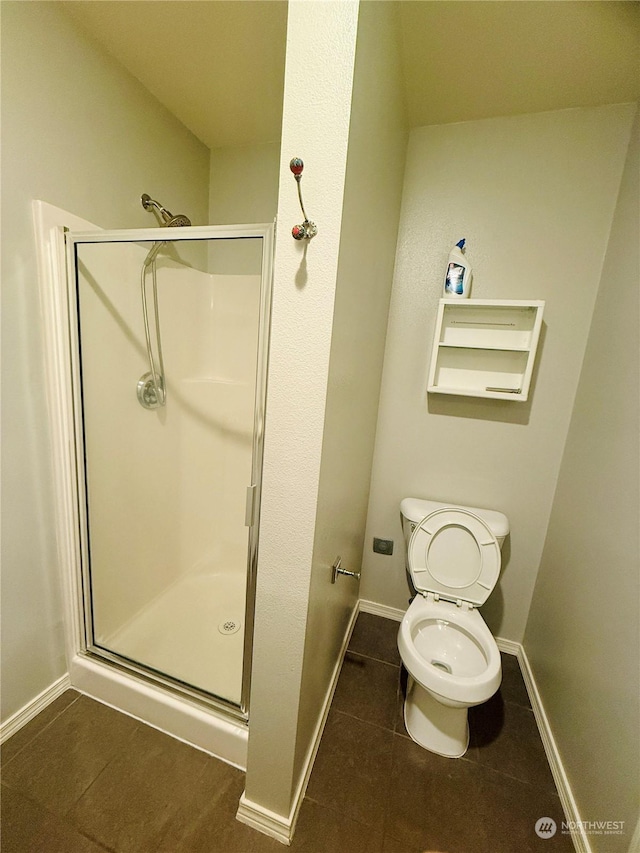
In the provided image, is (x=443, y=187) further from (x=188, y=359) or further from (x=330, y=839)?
(x=330, y=839)

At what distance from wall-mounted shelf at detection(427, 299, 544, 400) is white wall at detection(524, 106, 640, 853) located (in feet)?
0.80

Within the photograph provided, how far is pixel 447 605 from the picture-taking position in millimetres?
1532

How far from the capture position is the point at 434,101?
1402mm

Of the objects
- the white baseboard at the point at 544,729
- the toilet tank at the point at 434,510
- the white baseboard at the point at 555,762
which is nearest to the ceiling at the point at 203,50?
the toilet tank at the point at 434,510

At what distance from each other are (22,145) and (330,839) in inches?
90.3

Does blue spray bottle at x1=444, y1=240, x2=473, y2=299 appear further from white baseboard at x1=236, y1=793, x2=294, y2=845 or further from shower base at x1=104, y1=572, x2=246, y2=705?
white baseboard at x1=236, y1=793, x2=294, y2=845

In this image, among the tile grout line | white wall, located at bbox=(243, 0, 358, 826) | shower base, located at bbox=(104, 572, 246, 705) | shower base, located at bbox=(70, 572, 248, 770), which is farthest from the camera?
the tile grout line

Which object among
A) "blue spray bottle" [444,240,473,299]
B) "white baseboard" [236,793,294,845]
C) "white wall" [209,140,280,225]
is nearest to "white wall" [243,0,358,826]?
"white baseboard" [236,793,294,845]

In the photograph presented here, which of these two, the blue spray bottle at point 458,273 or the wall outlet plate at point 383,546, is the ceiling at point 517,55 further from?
the wall outlet plate at point 383,546

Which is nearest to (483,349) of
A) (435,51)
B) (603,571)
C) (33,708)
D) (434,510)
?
(434,510)

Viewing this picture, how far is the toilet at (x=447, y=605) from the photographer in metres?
1.30

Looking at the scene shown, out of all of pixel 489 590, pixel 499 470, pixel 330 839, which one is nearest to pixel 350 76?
pixel 499 470

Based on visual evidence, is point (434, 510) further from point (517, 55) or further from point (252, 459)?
point (517, 55)

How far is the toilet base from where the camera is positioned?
129 centimetres
